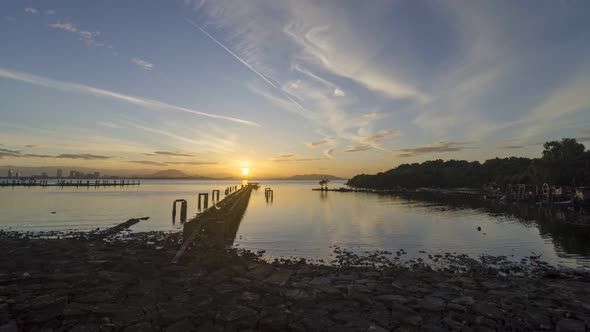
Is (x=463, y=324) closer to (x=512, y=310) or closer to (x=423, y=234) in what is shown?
(x=512, y=310)

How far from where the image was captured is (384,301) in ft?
27.3

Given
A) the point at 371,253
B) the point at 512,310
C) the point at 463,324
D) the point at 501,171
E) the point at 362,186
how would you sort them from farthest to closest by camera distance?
the point at 362,186
the point at 501,171
the point at 371,253
the point at 512,310
the point at 463,324

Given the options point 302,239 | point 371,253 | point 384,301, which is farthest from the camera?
point 302,239

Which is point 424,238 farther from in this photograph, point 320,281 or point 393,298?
point 393,298

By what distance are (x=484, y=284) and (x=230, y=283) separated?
26.8ft

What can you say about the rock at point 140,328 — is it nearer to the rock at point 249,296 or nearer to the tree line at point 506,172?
the rock at point 249,296

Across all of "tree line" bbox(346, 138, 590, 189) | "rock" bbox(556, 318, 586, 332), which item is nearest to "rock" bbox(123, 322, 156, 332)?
"rock" bbox(556, 318, 586, 332)

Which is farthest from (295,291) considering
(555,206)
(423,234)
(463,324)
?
(555,206)

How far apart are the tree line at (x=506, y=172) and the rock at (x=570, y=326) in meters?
66.2

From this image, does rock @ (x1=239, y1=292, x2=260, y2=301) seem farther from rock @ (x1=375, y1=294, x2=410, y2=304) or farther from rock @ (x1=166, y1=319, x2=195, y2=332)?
rock @ (x1=375, y1=294, x2=410, y2=304)

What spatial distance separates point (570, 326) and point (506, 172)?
130 m

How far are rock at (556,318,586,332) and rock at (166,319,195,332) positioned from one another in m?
7.72

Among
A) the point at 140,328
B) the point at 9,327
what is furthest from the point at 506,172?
the point at 9,327

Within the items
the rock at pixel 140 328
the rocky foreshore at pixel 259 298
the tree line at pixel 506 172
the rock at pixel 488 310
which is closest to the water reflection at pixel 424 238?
the rocky foreshore at pixel 259 298
